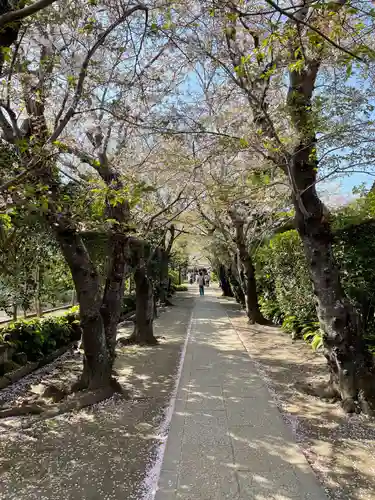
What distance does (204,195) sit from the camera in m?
10.0

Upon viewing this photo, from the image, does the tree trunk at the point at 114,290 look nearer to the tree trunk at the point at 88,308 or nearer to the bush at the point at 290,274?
the tree trunk at the point at 88,308

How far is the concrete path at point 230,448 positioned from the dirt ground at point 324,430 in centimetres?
15

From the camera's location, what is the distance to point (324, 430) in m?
4.25

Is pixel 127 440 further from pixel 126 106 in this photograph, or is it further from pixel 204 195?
pixel 204 195

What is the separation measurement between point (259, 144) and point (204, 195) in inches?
175

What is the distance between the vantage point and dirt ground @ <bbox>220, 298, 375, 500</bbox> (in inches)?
125

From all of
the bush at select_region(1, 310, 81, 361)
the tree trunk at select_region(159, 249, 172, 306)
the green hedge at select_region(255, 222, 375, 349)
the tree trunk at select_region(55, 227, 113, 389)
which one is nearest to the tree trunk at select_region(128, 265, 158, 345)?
the bush at select_region(1, 310, 81, 361)

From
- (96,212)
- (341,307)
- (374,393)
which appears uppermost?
(96,212)

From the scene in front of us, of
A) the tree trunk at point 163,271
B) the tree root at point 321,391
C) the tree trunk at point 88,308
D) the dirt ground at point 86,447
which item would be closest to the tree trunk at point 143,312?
the dirt ground at point 86,447

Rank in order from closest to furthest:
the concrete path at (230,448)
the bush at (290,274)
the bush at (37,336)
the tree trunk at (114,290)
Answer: the concrete path at (230,448) → the tree trunk at (114,290) → the bush at (37,336) → the bush at (290,274)

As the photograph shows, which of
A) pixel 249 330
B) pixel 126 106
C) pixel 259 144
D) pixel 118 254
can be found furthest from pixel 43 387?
pixel 249 330

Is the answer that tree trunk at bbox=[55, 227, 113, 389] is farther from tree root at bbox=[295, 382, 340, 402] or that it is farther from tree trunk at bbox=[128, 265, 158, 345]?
tree trunk at bbox=[128, 265, 158, 345]

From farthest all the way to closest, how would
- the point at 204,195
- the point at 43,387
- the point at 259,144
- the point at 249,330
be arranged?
the point at 249,330, the point at 204,195, the point at 43,387, the point at 259,144

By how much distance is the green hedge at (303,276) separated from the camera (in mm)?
6883
